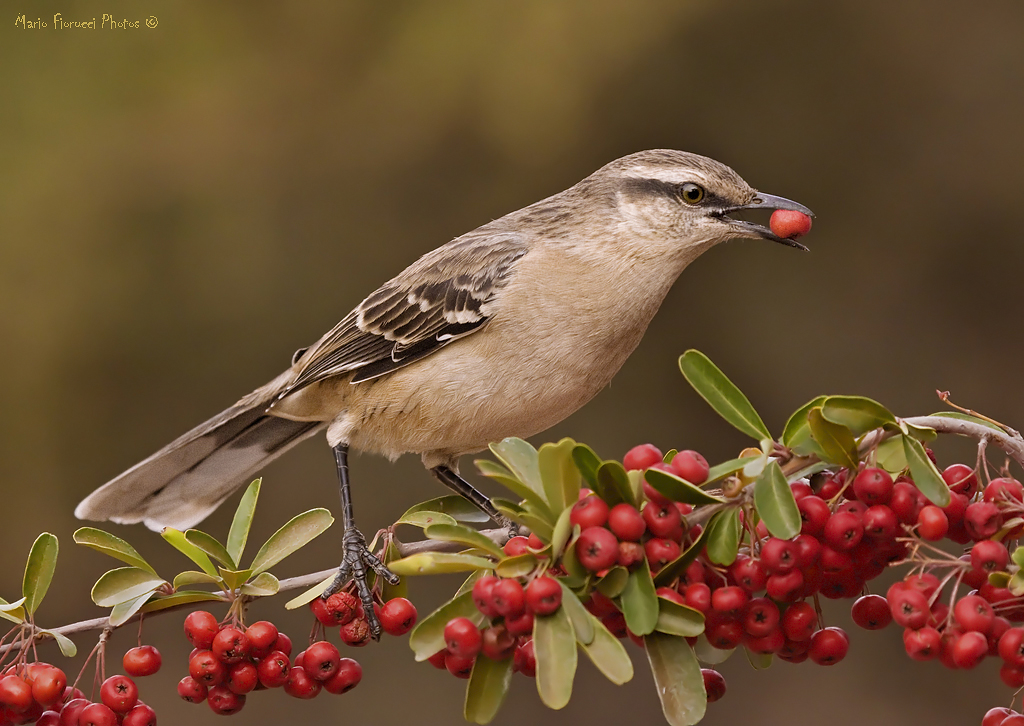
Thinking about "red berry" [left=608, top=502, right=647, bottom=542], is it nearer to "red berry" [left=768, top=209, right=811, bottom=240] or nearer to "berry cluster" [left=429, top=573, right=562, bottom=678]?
"berry cluster" [left=429, top=573, right=562, bottom=678]

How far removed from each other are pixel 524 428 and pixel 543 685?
134cm

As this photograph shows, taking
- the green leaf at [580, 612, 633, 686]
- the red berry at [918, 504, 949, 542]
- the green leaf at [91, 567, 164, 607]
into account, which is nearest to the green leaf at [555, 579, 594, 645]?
the green leaf at [580, 612, 633, 686]

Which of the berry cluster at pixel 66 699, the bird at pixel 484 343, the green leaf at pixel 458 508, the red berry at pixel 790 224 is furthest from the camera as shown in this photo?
the bird at pixel 484 343

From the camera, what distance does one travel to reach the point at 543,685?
124cm

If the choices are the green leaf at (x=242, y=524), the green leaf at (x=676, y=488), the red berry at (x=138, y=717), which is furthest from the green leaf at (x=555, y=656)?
the red berry at (x=138, y=717)

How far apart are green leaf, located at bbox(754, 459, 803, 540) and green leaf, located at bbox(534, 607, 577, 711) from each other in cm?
31

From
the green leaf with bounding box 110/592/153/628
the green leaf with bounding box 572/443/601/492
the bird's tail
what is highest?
the green leaf with bounding box 572/443/601/492

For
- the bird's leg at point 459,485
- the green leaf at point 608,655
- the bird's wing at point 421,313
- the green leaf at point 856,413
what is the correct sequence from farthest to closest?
1. the bird's leg at point 459,485
2. the bird's wing at point 421,313
3. the green leaf at point 856,413
4. the green leaf at point 608,655

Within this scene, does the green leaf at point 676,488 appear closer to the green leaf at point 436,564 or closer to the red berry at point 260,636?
the green leaf at point 436,564

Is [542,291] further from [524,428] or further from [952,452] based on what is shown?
[952,452]

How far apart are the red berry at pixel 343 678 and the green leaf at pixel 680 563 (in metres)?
0.73

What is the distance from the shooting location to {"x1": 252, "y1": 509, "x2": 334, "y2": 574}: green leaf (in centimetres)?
172

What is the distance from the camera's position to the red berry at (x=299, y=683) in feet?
5.73

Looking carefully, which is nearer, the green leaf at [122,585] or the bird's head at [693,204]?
the green leaf at [122,585]
